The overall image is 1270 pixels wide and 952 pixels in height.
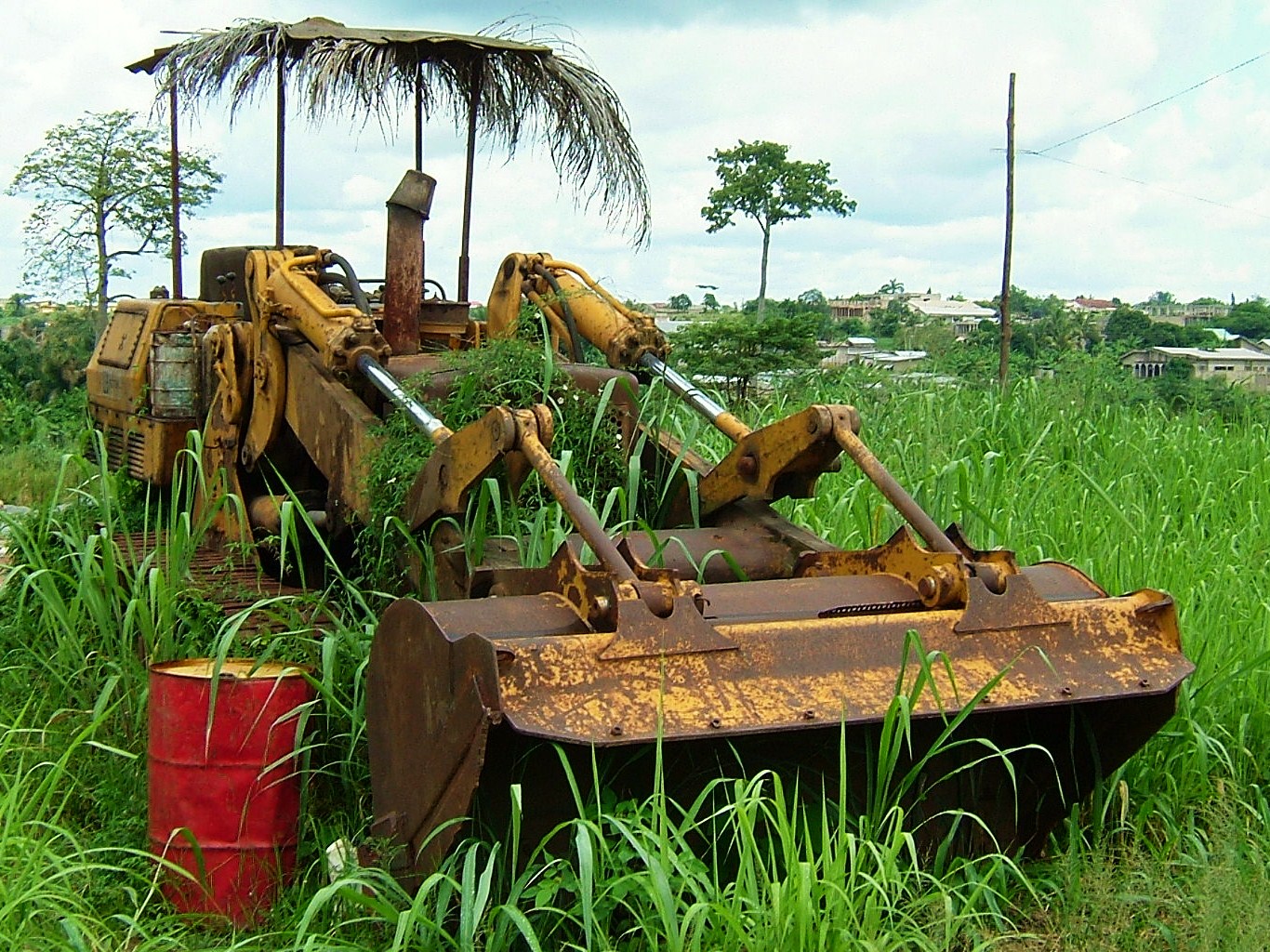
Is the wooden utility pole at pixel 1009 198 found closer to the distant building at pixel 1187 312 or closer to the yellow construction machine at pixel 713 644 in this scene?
the distant building at pixel 1187 312

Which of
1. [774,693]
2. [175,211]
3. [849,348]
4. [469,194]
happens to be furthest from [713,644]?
[849,348]

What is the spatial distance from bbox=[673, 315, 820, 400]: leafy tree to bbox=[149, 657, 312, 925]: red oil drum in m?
10.1

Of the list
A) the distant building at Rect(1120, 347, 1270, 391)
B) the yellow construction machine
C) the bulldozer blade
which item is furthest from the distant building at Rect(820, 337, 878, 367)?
the bulldozer blade

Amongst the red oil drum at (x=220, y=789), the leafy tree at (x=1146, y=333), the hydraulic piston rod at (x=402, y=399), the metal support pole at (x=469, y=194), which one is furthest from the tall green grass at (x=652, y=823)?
the leafy tree at (x=1146, y=333)

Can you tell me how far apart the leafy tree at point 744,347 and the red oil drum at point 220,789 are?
10.1 meters

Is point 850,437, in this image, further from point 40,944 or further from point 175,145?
point 175,145

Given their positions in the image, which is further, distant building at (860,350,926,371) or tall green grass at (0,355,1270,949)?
distant building at (860,350,926,371)

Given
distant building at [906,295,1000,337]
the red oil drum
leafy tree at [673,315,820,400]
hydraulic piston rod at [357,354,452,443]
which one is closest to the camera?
the red oil drum

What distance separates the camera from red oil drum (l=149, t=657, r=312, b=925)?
4035 millimetres

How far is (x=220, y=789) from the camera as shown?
406cm

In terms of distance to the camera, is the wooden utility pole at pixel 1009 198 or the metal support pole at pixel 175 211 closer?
the metal support pole at pixel 175 211

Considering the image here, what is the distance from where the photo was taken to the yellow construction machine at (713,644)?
3.31 meters

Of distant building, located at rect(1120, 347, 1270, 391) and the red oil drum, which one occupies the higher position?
distant building, located at rect(1120, 347, 1270, 391)

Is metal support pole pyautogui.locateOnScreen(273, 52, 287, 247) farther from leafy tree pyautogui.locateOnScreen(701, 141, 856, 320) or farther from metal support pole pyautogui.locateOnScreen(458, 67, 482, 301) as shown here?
leafy tree pyautogui.locateOnScreen(701, 141, 856, 320)
